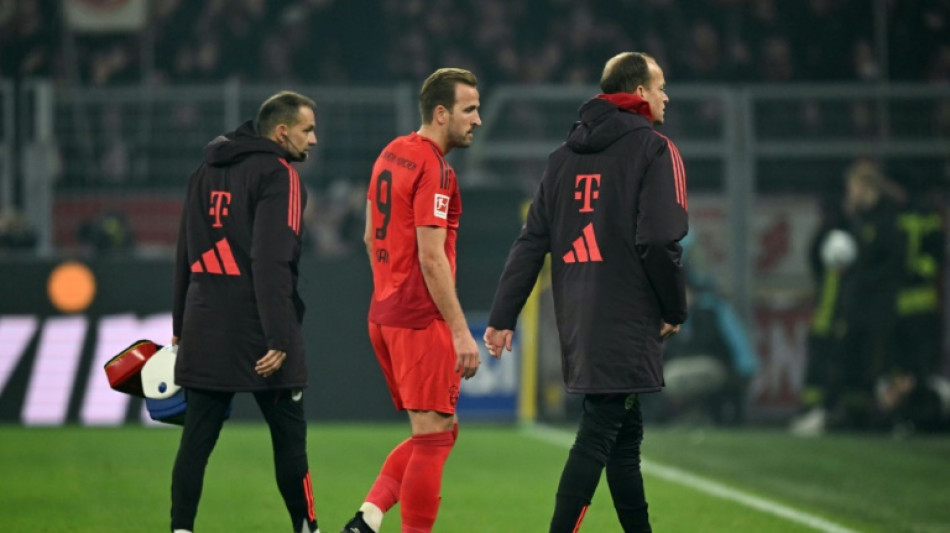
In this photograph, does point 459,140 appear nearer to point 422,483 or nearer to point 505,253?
point 422,483

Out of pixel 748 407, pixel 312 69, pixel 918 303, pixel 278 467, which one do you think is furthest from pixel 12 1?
pixel 278 467

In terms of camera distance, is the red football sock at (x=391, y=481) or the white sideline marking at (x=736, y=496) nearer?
the red football sock at (x=391, y=481)

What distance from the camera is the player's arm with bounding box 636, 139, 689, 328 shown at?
5.59 metres

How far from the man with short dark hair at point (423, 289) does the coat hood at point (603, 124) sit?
483 millimetres

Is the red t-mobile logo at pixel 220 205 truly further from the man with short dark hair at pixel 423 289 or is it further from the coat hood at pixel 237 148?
the man with short dark hair at pixel 423 289

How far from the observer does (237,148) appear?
6.14 metres

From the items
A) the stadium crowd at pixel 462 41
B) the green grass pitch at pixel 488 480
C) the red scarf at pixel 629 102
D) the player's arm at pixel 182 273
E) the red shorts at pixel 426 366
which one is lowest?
the green grass pitch at pixel 488 480

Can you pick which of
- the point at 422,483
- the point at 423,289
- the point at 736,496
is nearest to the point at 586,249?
the point at 423,289

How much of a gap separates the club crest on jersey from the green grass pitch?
215 centimetres

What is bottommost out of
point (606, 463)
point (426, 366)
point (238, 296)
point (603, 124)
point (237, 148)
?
point (606, 463)

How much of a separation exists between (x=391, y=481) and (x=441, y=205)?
114cm

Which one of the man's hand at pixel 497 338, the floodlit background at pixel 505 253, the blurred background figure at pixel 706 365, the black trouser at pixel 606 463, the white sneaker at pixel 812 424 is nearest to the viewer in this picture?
the black trouser at pixel 606 463

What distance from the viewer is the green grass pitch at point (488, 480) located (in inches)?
307

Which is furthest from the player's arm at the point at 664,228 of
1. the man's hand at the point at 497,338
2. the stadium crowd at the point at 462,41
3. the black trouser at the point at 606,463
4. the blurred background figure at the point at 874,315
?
the stadium crowd at the point at 462,41
